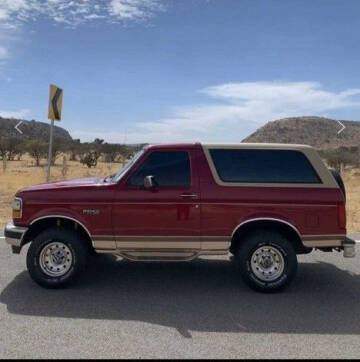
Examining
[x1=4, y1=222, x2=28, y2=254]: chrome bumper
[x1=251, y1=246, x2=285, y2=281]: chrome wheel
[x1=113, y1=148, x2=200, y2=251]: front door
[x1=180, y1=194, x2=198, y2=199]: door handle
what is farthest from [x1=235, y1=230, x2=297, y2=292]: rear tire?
[x1=4, y1=222, x2=28, y2=254]: chrome bumper

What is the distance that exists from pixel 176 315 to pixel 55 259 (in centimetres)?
195

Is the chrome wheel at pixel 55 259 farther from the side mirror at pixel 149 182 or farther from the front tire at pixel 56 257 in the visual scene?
the side mirror at pixel 149 182

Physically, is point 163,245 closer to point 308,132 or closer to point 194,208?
point 194,208

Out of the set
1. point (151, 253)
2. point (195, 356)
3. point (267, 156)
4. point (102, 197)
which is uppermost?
point (267, 156)

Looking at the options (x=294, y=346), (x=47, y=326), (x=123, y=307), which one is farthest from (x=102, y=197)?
(x=294, y=346)

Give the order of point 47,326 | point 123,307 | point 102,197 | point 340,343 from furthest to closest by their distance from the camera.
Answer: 1. point 102,197
2. point 123,307
3. point 47,326
4. point 340,343

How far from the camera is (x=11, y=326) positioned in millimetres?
4879

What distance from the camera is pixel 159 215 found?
6105 mm

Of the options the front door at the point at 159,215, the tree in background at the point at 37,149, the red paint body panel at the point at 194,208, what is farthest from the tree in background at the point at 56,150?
the front door at the point at 159,215

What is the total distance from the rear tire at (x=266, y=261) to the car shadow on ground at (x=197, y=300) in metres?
0.17

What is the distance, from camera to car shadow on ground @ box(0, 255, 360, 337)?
5.11m

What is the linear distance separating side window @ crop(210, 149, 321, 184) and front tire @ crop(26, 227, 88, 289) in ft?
6.99

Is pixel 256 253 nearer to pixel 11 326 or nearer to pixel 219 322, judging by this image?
pixel 219 322

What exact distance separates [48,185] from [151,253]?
1.71 meters
